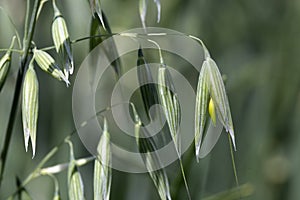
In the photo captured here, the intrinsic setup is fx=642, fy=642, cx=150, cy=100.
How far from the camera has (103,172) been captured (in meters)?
0.68

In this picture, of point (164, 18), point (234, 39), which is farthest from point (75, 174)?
point (234, 39)

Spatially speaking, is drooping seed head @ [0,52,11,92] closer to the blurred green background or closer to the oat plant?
the oat plant

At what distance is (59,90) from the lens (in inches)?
47.1

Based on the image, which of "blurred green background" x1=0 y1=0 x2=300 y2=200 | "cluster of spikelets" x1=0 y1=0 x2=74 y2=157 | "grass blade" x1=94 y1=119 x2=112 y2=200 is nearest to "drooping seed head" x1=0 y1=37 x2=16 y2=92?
"cluster of spikelets" x1=0 y1=0 x2=74 y2=157

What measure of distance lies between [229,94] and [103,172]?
0.70m

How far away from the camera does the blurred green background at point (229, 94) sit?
1.15 m

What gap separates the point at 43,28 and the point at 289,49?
0.55 meters

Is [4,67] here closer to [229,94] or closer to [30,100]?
[30,100]

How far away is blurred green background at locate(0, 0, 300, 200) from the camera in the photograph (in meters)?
1.15

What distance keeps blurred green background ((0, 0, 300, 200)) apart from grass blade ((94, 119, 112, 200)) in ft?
1.11

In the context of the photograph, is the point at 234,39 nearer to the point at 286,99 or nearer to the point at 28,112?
the point at 286,99

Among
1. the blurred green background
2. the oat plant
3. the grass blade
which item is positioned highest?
the oat plant

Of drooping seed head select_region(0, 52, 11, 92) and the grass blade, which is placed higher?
drooping seed head select_region(0, 52, 11, 92)

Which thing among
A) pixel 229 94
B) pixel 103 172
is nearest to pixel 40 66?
pixel 103 172
